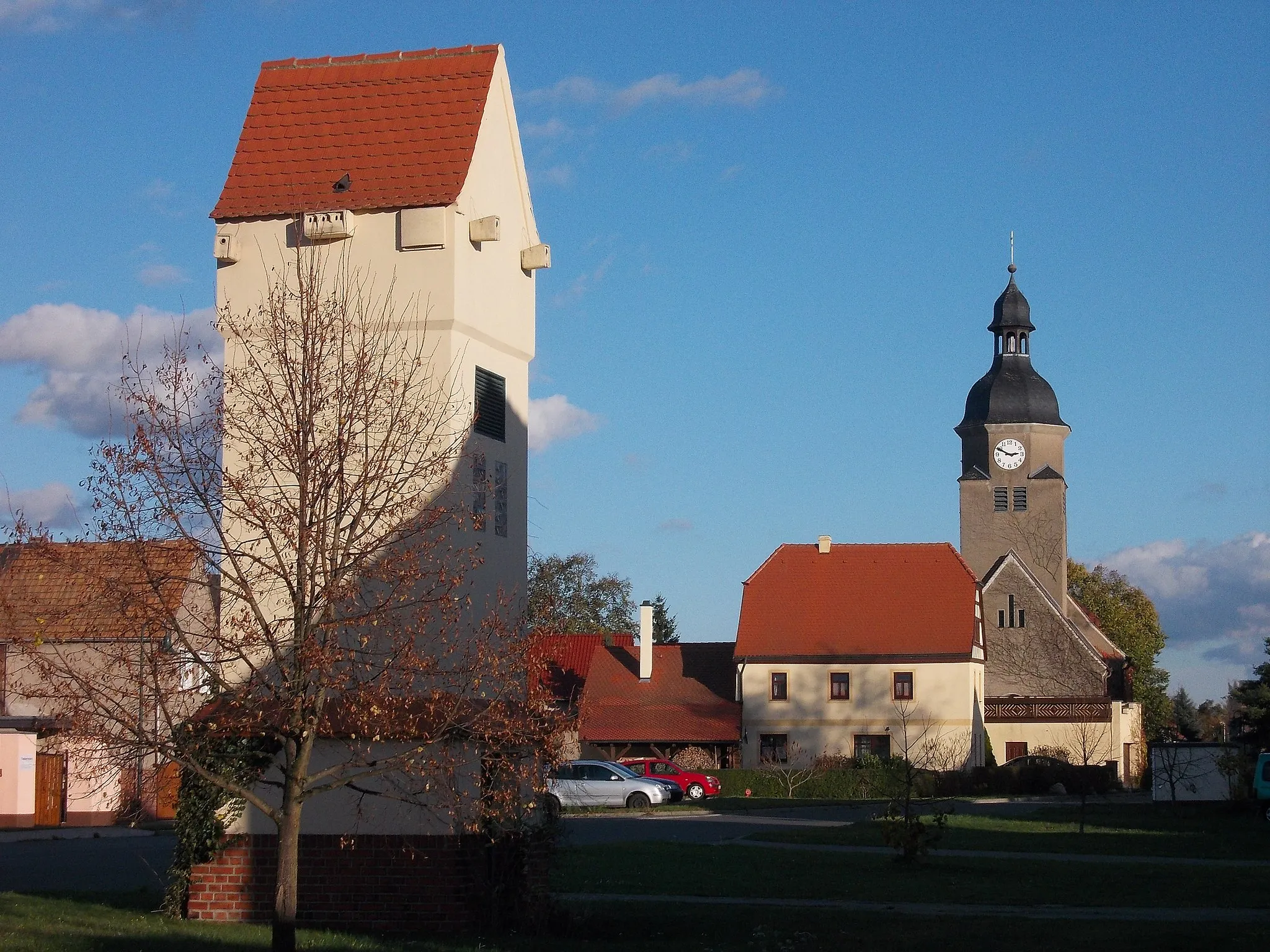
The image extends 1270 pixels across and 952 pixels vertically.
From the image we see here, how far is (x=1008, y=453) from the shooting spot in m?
77.6

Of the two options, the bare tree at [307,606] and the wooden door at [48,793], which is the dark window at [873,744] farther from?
the bare tree at [307,606]

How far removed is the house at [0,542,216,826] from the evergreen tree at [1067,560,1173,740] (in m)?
75.1

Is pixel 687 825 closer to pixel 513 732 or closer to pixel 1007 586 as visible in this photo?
pixel 513 732

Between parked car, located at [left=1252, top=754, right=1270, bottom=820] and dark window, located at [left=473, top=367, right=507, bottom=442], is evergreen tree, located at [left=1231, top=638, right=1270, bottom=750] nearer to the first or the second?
parked car, located at [left=1252, top=754, right=1270, bottom=820]

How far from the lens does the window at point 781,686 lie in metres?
58.6

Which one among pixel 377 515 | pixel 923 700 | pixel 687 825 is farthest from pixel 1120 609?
pixel 377 515

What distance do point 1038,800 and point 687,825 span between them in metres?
18.7

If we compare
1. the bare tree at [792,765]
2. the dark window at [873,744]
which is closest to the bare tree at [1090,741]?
the dark window at [873,744]

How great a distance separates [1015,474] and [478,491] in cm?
6701

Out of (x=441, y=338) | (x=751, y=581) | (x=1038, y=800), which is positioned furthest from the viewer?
(x=751, y=581)

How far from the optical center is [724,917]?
642 inches

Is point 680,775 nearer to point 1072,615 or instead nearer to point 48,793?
point 48,793

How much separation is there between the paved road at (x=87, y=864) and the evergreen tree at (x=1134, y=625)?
62113 millimetres

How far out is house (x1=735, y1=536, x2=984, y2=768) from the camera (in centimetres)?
5775
